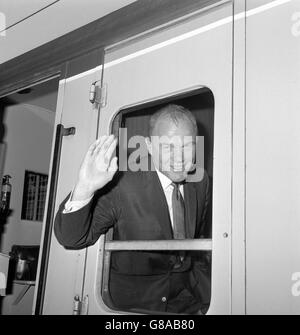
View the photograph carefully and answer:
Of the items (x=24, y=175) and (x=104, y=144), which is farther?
(x=24, y=175)

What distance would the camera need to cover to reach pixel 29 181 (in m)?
3.96

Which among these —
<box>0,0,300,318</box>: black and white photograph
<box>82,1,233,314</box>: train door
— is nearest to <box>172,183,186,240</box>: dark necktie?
<box>0,0,300,318</box>: black and white photograph

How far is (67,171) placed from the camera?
1.94 m

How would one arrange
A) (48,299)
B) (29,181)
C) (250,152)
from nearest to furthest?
(250,152) < (48,299) < (29,181)

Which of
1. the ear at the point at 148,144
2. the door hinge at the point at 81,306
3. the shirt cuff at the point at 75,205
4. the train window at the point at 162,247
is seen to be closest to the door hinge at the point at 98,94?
the train window at the point at 162,247

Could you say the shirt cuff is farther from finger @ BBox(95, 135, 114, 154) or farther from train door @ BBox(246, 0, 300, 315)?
train door @ BBox(246, 0, 300, 315)

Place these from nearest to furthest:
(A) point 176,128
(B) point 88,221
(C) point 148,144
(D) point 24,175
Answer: (B) point 88,221 < (A) point 176,128 < (C) point 148,144 < (D) point 24,175

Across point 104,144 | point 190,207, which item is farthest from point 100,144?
point 190,207

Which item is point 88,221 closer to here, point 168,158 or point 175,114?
point 168,158

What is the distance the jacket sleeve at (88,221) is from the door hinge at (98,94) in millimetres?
434

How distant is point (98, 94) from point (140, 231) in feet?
2.34

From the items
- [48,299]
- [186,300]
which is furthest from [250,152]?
[48,299]

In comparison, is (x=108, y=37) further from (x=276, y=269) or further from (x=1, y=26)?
(x=276, y=269)
